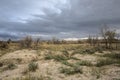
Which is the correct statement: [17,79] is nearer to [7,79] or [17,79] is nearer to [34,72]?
[7,79]

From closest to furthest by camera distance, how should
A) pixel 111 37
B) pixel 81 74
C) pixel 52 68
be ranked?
1. pixel 81 74
2. pixel 52 68
3. pixel 111 37

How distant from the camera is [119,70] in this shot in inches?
500

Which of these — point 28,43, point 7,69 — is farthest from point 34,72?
point 28,43

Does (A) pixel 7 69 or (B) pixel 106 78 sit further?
(A) pixel 7 69

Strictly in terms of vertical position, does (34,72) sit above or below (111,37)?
below

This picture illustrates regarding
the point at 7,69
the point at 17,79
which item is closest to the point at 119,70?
the point at 17,79

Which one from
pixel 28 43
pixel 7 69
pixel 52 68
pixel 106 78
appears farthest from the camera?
pixel 28 43

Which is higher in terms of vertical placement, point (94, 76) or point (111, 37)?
point (111, 37)

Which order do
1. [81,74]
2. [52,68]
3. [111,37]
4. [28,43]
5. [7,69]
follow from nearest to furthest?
[81,74]
[52,68]
[7,69]
[28,43]
[111,37]

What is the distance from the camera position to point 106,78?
11.3 meters

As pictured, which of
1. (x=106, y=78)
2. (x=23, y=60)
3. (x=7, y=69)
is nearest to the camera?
(x=106, y=78)

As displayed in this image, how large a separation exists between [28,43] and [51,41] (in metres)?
47.1

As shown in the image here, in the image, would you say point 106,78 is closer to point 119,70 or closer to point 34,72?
point 119,70

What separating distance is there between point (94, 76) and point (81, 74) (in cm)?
98
